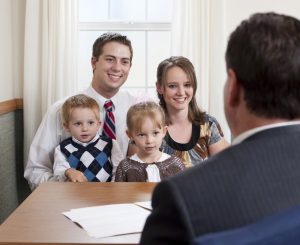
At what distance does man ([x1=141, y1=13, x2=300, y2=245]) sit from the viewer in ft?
2.46

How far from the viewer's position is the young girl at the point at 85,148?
244cm

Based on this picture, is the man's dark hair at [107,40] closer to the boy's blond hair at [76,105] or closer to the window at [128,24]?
the boy's blond hair at [76,105]

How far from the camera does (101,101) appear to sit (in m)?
2.77

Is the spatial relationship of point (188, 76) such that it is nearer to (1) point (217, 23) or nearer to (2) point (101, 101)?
(2) point (101, 101)

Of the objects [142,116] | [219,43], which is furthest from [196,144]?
[219,43]

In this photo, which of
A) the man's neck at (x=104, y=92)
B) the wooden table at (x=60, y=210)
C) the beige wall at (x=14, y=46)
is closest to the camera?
the wooden table at (x=60, y=210)

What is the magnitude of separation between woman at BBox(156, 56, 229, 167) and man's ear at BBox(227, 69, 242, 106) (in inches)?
60.3

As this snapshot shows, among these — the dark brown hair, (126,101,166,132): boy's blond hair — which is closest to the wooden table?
(126,101,166,132): boy's blond hair

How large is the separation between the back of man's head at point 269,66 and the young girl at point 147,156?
1.31 metres

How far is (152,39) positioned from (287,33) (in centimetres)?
268

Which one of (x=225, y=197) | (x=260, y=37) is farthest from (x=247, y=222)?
(x=260, y=37)

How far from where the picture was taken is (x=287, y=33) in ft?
2.85

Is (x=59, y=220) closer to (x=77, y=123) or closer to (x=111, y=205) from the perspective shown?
(x=111, y=205)

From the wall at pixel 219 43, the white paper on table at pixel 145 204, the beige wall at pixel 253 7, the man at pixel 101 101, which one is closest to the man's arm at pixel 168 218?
the white paper on table at pixel 145 204
